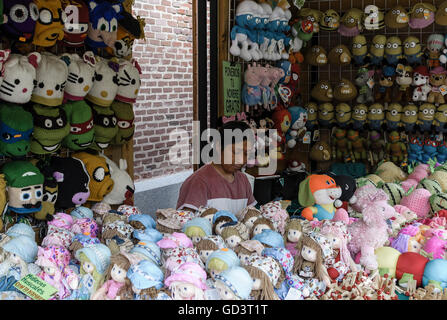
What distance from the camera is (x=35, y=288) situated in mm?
1422

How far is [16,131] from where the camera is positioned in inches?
84.5

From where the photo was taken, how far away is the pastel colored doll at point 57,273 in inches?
59.2

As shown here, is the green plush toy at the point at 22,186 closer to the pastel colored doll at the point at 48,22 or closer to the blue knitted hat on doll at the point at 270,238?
the pastel colored doll at the point at 48,22

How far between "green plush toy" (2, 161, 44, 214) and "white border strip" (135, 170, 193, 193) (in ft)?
9.88

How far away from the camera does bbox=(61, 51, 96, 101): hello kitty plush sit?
2377mm

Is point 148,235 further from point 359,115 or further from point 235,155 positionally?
point 359,115

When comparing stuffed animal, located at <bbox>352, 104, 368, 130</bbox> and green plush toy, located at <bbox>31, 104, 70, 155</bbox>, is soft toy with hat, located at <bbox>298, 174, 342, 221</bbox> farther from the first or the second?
stuffed animal, located at <bbox>352, 104, 368, 130</bbox>

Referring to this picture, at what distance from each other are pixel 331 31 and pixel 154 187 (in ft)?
8.56

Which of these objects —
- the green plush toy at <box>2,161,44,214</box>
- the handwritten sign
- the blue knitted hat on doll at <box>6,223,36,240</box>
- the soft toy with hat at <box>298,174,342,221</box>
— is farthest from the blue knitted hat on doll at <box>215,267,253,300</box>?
the handwritten sign

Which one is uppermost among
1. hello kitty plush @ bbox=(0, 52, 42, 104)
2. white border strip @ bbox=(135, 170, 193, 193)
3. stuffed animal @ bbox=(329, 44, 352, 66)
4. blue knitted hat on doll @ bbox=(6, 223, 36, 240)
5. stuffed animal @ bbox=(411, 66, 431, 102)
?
stuffed animal @ bbox=(329, 44, 352, 66)

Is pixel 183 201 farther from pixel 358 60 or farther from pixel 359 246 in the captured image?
pixel 358 60

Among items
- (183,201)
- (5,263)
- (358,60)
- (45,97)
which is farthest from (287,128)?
(5,263)

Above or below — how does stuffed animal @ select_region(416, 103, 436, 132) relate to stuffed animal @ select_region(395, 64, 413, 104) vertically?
below

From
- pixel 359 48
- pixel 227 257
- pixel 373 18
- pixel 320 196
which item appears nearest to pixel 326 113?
pixel 359 48
